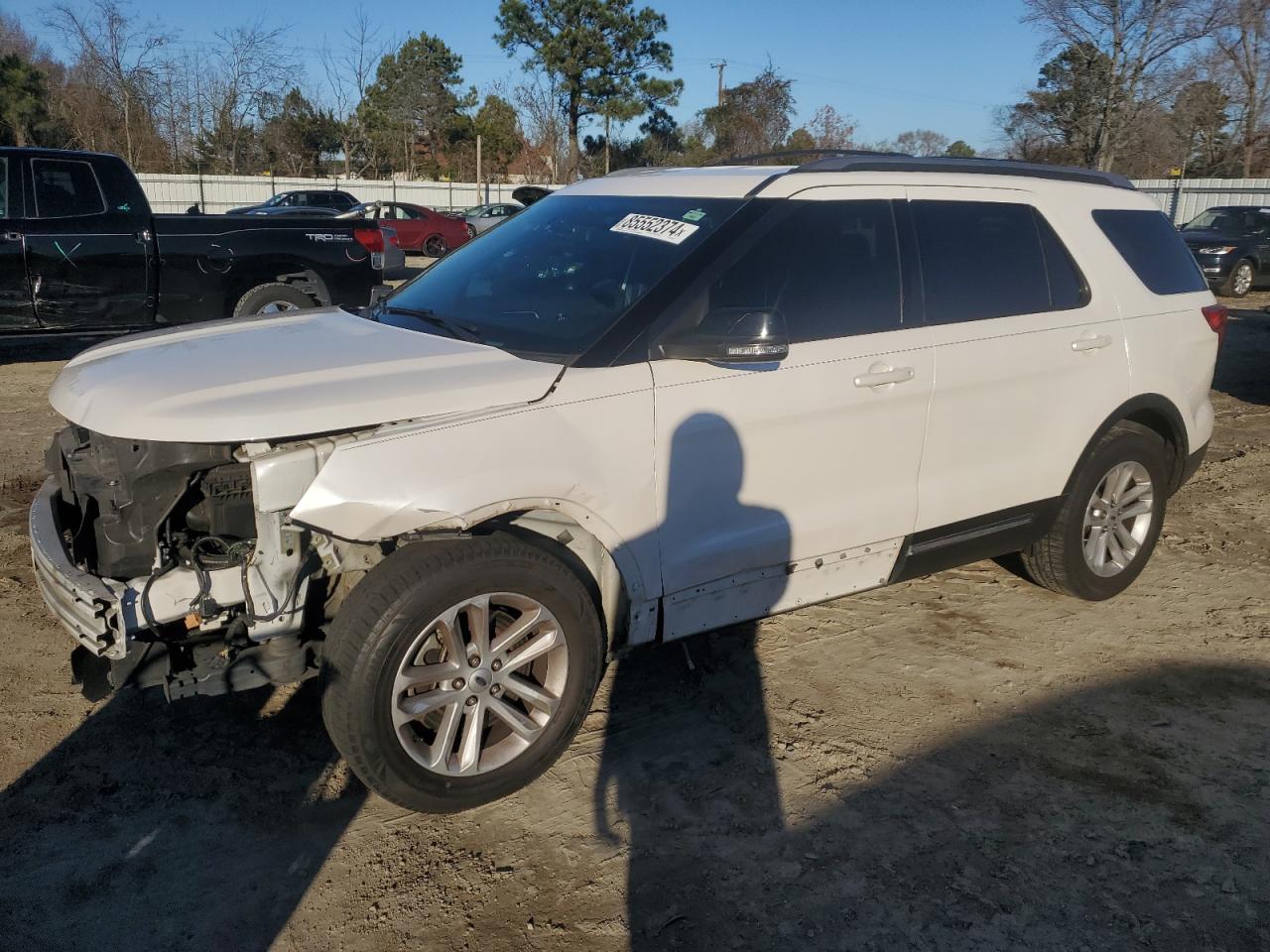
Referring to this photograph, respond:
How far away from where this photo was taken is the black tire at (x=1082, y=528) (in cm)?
447

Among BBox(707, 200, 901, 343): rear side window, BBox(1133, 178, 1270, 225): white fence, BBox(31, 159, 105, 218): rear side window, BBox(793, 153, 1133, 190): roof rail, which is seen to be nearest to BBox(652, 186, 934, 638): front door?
BBox(707, 200, 901, 343): rear side window

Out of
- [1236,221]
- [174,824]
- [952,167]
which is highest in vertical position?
[1236,221]

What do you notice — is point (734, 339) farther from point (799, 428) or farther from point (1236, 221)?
point (1236, 221)

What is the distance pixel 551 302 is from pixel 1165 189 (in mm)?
35775

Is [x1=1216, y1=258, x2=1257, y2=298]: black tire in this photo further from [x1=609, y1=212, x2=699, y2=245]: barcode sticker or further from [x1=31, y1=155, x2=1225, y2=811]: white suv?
[x1=609, y1=212, x2=699, y2=245]: barcode sticker

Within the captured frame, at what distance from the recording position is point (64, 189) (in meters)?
8.54

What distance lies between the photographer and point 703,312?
10.9ft

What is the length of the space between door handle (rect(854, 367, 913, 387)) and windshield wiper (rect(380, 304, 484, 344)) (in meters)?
1.37

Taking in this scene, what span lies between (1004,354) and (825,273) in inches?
35.4

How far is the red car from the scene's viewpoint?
26.1 metres

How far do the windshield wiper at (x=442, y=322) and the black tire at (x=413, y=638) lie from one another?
2.69 feet

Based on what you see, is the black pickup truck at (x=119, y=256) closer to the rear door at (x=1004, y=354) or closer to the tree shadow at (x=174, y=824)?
the tree shadow at (x=174, y=824)

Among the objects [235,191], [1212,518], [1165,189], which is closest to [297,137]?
[235,191]

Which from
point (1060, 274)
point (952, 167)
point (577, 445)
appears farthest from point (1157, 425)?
point (577, 445)
